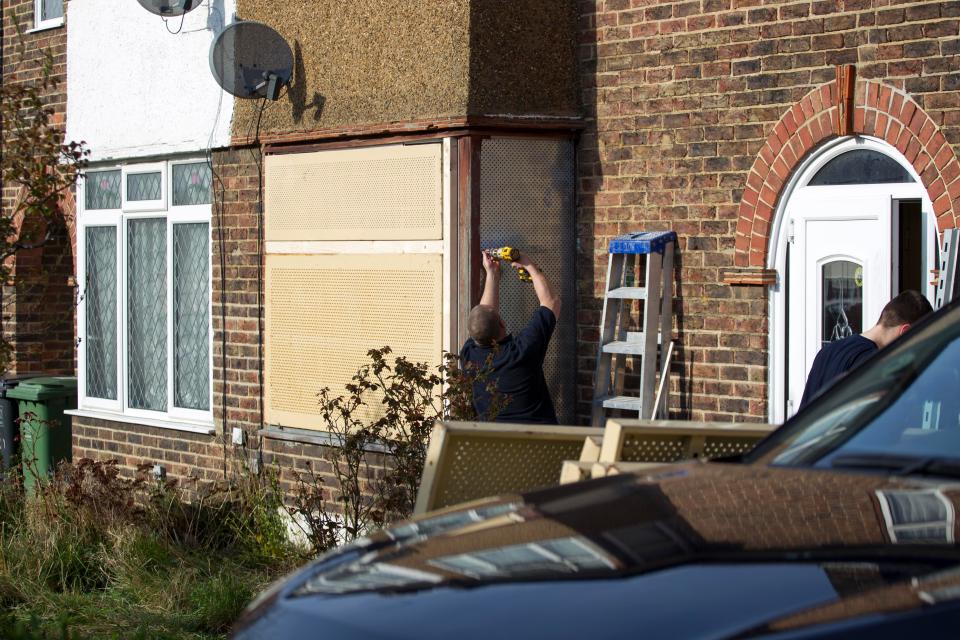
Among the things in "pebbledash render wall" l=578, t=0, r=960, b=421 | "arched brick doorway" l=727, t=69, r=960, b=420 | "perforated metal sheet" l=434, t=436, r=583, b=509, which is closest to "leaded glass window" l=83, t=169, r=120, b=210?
"pebbledash render wall" l=578, t=0, r=960, b=421

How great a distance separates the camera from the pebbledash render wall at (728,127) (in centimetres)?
766

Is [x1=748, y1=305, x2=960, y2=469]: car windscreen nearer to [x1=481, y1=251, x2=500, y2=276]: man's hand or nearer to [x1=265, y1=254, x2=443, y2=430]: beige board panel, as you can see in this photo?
[x1=481, y1=251, x2=500, y2=276]: man's hand

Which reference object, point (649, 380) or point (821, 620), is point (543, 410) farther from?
point (821, 620)

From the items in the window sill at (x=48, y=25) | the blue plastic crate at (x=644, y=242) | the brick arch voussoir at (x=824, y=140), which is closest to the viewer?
the brick arch voussoir at (x=824, y=140)

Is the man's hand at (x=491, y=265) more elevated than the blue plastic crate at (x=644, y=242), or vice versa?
the blue plastic crate at (x=644, y=242)

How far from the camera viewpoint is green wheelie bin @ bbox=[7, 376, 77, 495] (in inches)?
493

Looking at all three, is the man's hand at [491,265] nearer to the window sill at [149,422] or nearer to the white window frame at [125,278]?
the white window frame at [125,278]

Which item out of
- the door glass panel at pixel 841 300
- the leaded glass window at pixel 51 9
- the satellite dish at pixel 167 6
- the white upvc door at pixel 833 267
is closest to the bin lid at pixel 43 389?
the leaded glass window at pixel 51 9

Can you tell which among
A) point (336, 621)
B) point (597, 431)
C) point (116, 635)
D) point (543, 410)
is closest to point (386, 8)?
point (543, 410)

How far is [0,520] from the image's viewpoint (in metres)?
10.3

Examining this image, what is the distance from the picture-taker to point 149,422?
39.1 ft

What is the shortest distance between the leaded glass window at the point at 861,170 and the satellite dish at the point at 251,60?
13.8ft

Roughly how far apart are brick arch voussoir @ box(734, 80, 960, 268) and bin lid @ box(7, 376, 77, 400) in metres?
6.92

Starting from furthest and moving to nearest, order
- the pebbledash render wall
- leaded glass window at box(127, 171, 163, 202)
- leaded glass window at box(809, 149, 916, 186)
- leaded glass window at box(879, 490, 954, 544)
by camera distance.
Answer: leaded glass window at box(127, 171, 163, 202)
leaded glass window at box(809, 149, 916, 186)
the pebbledash render wall
leaded glass window at box(879, 490, 954, 544)
